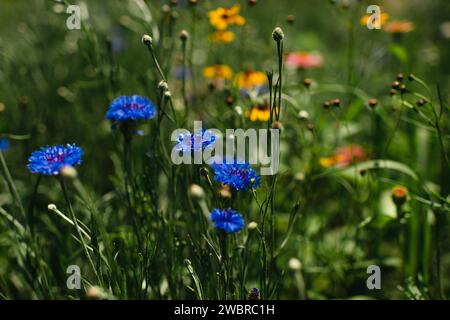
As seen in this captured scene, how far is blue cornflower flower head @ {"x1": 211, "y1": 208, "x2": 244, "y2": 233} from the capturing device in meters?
0.99

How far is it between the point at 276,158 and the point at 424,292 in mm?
575

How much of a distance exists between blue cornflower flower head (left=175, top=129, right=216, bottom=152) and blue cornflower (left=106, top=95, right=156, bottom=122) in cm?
13

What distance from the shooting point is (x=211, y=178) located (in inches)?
66.4

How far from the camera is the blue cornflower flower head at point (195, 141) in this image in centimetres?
110

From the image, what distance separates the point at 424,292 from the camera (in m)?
1.41

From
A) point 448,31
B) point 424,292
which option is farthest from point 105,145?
point 448,31

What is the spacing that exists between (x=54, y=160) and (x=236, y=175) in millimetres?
351

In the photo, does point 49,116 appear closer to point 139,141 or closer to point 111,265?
point 139,141

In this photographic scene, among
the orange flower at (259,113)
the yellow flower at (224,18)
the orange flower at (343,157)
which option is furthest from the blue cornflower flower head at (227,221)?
the yellow flower at (224,18)

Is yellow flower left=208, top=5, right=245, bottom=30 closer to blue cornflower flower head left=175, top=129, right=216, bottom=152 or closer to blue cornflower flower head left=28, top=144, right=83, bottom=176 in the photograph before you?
blue cornflower flower head left=175, top=129, right=216, bottom=152

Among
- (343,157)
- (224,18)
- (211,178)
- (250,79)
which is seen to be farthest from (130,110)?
(343,157)

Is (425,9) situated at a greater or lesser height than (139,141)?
greater

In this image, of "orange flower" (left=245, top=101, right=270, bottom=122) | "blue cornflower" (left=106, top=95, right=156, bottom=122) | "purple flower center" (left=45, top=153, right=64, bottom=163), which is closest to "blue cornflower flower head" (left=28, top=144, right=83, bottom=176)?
"purple flower center" (left=45, top=153, right=64, bottom=163)
